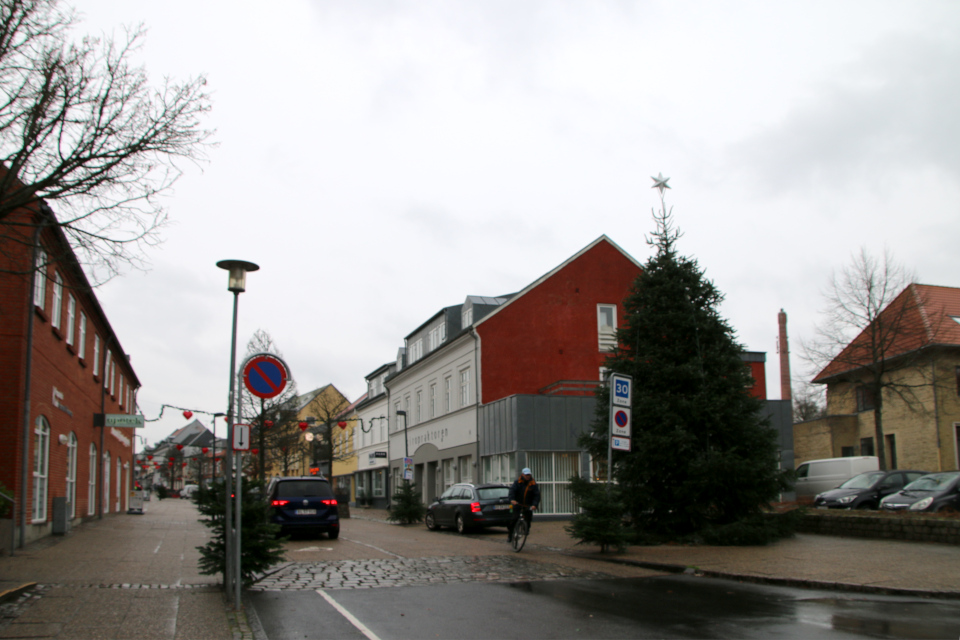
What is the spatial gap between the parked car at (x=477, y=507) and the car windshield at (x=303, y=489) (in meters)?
4.58

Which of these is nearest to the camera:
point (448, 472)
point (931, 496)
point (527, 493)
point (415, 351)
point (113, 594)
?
point (113, 594)

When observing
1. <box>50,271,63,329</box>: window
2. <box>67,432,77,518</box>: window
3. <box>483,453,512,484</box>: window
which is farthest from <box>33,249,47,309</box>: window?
<box>483,453,512,484</box>: window

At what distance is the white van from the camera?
30.9 metres

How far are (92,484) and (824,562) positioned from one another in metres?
26.4

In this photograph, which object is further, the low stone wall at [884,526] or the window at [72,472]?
the window at [72,472]

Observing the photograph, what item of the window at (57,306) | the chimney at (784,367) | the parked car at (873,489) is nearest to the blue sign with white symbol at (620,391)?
the parked car at (873,489)

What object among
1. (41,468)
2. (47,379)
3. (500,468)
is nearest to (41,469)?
(41,468)

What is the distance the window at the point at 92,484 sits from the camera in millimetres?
29000

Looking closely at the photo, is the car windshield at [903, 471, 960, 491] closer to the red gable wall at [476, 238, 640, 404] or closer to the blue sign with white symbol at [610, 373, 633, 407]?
the blue sign with white symbol at [610, 373, 633, 407]

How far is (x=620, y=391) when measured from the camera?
15617 mm

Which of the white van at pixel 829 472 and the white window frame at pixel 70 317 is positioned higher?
the white window frame at pixel 70 317

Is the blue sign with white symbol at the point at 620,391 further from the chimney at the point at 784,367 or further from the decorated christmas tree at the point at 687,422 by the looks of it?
the chimney at the point at 784,367

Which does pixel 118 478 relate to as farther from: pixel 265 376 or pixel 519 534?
pixel 265 376

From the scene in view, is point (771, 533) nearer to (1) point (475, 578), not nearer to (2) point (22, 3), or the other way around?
(1) point (475, 578)
